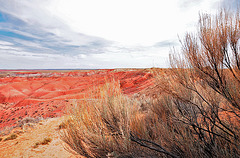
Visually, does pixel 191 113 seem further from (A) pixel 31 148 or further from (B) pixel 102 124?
(A) pixel 31 148

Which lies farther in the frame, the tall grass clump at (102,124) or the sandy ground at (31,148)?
the sandy ground at (31,148)

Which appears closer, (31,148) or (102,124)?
(102,124)

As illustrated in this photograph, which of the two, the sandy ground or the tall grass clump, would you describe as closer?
the tall grass clump

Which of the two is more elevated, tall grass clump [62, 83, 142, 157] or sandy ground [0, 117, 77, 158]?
tall grass clump [62, 83, 142, 157]

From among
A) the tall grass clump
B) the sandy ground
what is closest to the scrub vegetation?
the tall grass clump

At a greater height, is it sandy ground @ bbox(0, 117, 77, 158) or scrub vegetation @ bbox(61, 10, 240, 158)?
scrub vegetation @ bbox(61, 10, 240, 158)

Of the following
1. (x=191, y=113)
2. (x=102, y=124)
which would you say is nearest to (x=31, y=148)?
(x=102, y=124)

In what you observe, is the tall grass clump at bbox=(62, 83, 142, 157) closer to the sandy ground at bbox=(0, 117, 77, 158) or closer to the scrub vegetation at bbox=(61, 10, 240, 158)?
the scrub vegetation at bbox=(61, 10, 240, 158)

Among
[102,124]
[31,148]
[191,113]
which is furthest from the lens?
[31,148]

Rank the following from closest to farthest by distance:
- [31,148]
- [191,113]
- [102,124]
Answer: [102,124] → [191,113] → [31,148]

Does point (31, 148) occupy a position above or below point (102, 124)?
below

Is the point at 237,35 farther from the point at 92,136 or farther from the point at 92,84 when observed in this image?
the point at 92,136

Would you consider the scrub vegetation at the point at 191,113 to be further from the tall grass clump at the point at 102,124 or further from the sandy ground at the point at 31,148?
the sandy ground at the point at 31,148

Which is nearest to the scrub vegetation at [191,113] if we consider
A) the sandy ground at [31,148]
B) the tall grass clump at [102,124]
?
the tall grass clump at [102,124]
